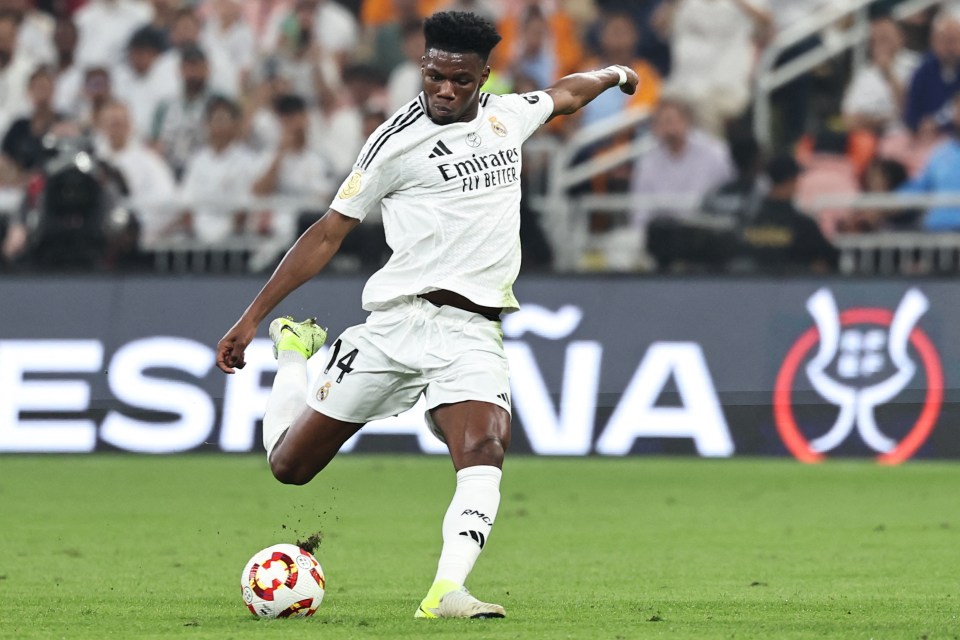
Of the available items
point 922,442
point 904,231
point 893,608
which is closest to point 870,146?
point 904,231

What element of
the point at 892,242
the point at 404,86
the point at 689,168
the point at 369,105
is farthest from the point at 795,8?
the point at 369,105

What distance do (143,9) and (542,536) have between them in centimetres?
1123

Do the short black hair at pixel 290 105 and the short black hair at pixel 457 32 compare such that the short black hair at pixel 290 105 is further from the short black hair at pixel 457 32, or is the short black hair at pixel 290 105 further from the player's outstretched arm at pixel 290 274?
the short black hair at pixel 457 32

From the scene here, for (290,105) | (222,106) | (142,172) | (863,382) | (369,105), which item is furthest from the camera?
(222,106)

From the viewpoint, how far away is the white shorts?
7.01m

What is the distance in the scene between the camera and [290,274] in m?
7.02

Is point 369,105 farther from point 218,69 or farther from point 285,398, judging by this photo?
point 285,398

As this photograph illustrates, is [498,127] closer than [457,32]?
No

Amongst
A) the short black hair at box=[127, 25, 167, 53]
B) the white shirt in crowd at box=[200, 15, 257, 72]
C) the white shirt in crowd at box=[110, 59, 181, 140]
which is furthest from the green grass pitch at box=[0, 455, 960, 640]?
the white shirt in crowd at box=[200, 15, 257, 72]

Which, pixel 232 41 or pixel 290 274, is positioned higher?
pixel 232 41

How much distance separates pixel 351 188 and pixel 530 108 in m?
0.99

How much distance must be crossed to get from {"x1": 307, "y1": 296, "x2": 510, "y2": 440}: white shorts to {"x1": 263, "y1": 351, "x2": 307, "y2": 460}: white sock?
345 millimetres

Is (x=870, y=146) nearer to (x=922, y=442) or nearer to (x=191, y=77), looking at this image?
(x=922, y=442)

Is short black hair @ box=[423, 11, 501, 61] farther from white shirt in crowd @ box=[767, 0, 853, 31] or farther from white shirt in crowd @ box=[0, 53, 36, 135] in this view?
white shirt in crowd @ box=[0, 53, 36, 135]
